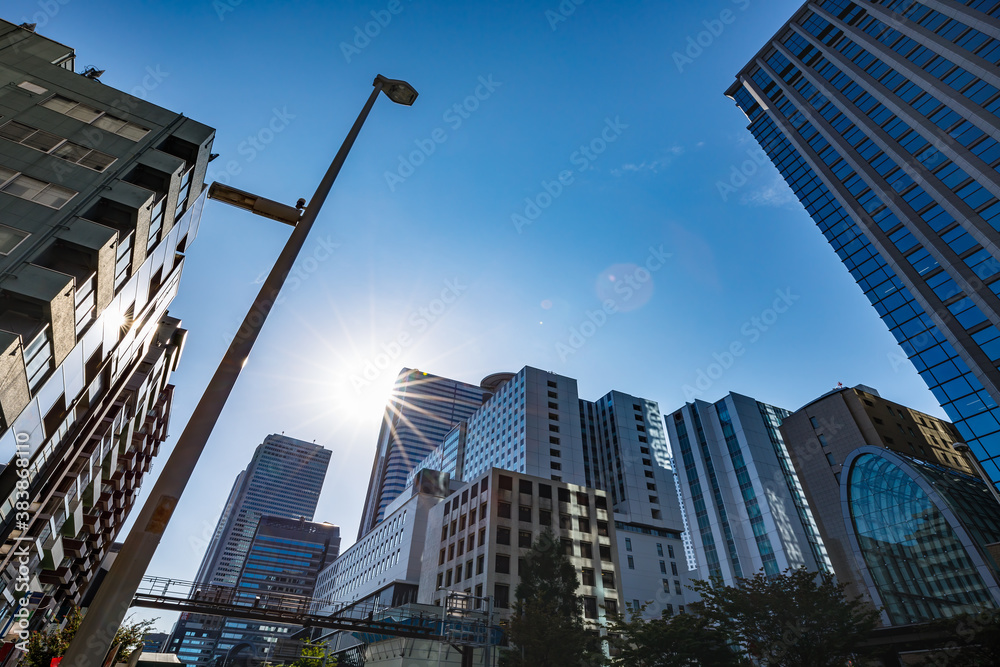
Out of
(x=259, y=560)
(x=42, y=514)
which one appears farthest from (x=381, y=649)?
(x=259, y=560)

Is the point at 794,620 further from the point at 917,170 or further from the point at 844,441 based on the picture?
the point at 844,441

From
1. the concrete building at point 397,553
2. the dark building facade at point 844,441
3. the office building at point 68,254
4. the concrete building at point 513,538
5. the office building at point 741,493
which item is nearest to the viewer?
the office building at point 68,254

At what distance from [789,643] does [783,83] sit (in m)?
65.7

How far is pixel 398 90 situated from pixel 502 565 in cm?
5515

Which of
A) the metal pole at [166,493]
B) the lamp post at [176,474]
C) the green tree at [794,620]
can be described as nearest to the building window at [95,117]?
the lamp post at [176,474]

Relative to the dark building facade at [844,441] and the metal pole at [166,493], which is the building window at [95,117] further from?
the dark building facade at [844,441]

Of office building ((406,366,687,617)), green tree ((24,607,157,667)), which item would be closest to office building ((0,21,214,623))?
green tree ((24,607,157,667))

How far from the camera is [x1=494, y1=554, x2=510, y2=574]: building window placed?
54.7 m

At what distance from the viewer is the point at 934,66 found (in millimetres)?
46375

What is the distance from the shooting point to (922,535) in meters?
48.4

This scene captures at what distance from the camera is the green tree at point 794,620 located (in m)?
26.4

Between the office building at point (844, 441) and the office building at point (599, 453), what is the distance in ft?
95.4

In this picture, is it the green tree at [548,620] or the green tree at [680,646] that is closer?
the green tree at [680,646]

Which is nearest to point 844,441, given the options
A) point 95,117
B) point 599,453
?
point 599,453
